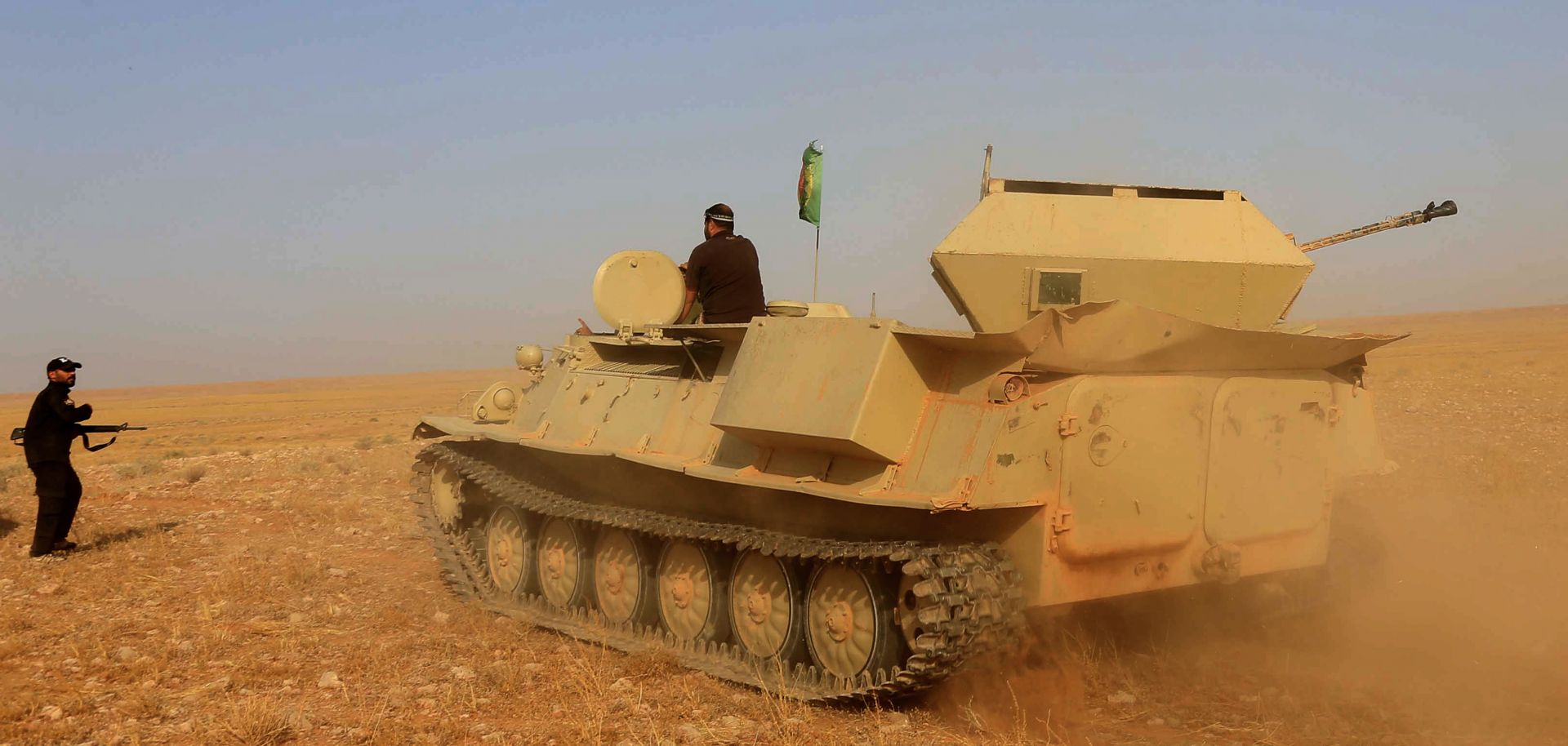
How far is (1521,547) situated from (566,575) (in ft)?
27.1

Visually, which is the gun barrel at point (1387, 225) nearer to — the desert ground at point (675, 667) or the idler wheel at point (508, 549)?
the desert ground at point (675, 667)

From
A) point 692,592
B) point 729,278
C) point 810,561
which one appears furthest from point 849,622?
point 729,278

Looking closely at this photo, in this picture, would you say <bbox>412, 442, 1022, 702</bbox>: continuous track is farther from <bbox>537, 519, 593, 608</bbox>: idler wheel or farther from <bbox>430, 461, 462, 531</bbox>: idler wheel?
<bbox>430, 461, 462, 531</bbox>: idler wheel

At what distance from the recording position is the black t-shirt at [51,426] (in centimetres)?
1162

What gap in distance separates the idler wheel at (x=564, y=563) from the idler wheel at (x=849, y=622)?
2558 millimetres

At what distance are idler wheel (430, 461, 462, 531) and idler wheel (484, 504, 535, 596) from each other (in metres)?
0.49

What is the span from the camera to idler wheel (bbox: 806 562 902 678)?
678 centimetres

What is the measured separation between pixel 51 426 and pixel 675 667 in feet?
24.4

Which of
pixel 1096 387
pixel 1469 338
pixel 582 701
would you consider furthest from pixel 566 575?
pixel 1469 338

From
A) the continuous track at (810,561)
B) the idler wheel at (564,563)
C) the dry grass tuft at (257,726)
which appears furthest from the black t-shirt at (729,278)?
the dry grass tuft at (257,726)

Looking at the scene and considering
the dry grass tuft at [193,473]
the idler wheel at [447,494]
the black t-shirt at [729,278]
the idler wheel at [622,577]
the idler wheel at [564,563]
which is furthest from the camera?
the dry grass tuft at [193,473]

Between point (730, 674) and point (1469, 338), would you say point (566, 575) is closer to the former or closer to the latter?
point (730, 674)

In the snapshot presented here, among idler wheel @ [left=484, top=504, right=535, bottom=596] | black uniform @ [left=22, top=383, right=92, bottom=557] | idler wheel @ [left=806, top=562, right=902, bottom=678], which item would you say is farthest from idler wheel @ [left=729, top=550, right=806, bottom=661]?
black uniform @ [left=22, top=383, right=92, bottom=557]

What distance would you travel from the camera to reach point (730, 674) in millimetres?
7434
